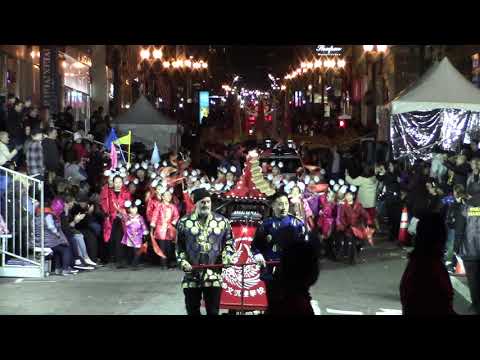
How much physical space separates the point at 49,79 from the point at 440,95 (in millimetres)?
12499

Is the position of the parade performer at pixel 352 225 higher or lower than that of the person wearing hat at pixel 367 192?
lower

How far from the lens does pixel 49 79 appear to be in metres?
26.2

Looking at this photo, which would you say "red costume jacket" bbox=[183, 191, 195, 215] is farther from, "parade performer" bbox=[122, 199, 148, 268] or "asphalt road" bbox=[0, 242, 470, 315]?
"asphalt road" bbox=[0, 242, 470, 315]

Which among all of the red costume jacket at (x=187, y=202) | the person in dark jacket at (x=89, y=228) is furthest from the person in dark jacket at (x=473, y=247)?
the person in dark jacket at (x=89, y=228)

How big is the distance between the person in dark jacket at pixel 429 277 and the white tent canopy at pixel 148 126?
73.4 feet

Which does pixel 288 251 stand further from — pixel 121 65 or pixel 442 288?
pixel 121 65

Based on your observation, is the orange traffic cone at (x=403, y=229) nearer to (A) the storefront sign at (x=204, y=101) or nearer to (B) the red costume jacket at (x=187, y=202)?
(B) the red costume jacket at (x=187, y=202)

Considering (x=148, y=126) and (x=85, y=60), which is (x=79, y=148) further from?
(x=85, y=60)

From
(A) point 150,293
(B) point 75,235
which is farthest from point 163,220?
(A) point 150,293

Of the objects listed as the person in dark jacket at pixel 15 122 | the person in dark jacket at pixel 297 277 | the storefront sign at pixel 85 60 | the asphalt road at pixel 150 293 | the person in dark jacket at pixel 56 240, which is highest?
the storefront sign at pixel 85 60

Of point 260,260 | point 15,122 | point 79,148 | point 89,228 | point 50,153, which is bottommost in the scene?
point 89,228

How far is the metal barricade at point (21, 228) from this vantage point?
571 inches
